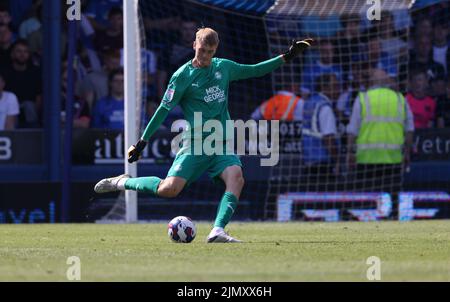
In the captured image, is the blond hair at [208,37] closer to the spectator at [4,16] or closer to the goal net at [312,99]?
the goal net at [312,99]

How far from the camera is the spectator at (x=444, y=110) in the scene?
17.5 m

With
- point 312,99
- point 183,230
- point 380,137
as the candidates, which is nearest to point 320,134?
point 312,99

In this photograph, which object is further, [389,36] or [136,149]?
[389,36]

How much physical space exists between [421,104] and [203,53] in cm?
835

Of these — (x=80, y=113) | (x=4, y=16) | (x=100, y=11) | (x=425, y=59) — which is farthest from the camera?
(x=100, y=11)

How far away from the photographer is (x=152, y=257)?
8.44 metres

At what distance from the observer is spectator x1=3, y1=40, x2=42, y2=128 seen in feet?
57.2

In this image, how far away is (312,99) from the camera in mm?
16859

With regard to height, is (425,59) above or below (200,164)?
above

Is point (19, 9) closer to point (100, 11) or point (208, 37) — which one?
point (100, 11)

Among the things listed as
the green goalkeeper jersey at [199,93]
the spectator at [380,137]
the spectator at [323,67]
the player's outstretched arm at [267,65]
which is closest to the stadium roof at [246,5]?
the spectator at [323,67]
